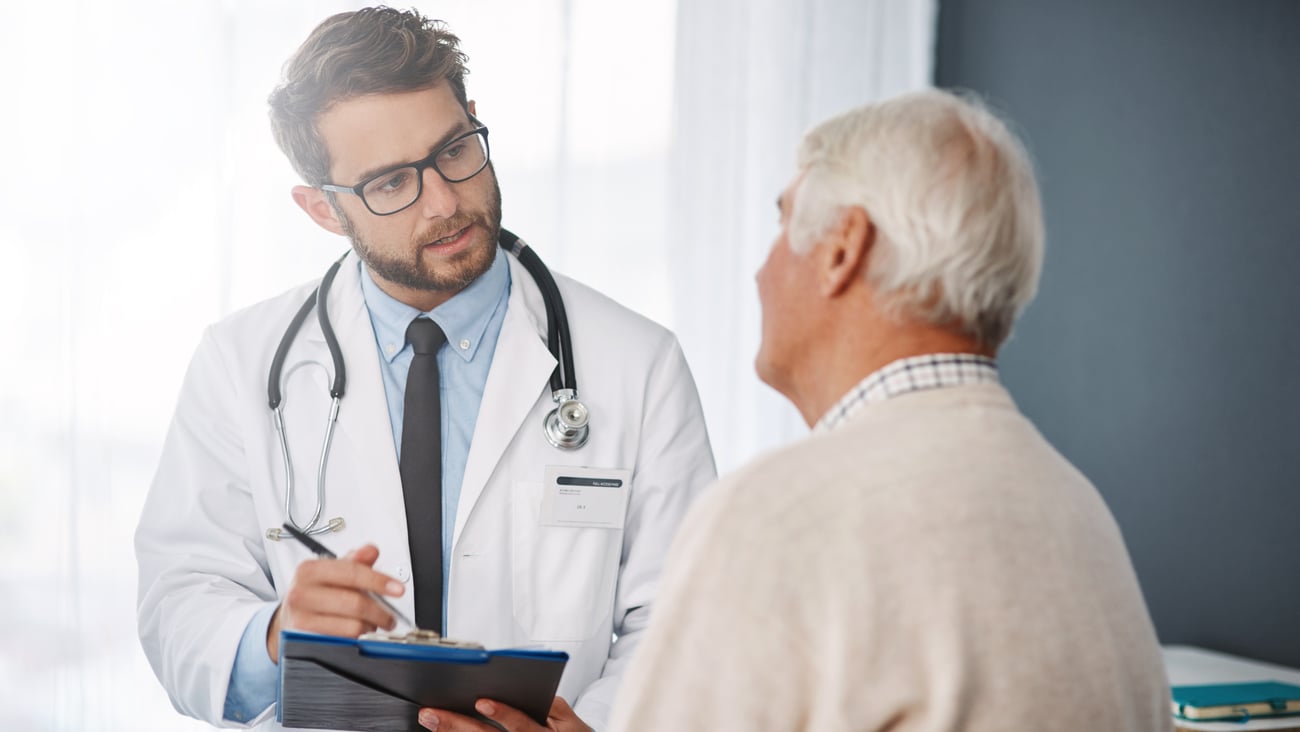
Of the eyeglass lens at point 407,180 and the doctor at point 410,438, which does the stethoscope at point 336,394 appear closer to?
the doctor at point 410,438

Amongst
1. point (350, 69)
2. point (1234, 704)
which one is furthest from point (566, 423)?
point (1234, 704)

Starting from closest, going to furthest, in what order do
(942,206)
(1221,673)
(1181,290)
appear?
(942,206)
(1221,673)
(1181,290)

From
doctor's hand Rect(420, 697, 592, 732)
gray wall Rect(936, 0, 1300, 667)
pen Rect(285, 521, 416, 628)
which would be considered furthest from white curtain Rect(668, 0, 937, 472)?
doctor's hand Rect(420, 697, 592, 732)

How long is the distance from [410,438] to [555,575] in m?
0.29

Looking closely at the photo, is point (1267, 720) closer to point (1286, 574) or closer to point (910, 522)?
point (1286, 574)

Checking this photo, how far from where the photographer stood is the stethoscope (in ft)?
5.02

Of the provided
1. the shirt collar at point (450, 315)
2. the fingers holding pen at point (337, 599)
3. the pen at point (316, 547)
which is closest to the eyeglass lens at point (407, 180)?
the shirt collar at point (450, 315)

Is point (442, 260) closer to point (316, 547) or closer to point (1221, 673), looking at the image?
point (316, 547)

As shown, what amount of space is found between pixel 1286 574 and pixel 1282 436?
0.99ft

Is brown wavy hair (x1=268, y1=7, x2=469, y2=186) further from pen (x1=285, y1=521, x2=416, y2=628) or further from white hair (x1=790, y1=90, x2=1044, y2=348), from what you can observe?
white hair (x1=790, y1=90, x2=1044, y2=348)

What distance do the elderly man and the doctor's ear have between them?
0.96 meters

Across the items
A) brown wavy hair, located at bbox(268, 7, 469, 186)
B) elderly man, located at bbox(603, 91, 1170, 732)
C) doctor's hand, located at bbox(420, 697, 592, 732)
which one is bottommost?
doctor's hand, located at bbox(420, 697, 592, 732)

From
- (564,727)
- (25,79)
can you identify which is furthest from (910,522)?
(25,79)

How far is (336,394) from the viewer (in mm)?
1583
